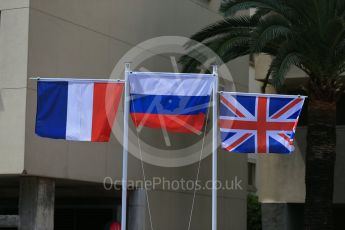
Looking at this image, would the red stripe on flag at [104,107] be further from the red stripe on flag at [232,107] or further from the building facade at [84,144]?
the building facade at [84,144]

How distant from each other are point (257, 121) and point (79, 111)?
331 centimetres

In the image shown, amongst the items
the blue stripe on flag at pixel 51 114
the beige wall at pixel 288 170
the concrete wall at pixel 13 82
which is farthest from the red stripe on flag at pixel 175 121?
the beige wall at pixel 288 170

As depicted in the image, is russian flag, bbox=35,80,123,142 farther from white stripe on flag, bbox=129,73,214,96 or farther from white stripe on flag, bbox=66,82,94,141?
white stripe on flag, bbox=129,73,214,96

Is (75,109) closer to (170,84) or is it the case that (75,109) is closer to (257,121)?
(170,84)

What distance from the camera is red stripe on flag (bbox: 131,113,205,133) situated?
44.0ft

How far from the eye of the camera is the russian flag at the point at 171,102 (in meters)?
13.4

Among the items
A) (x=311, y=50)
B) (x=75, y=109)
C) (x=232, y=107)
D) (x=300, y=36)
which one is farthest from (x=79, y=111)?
(x=311, y=50)

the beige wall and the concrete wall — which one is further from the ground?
the concrete wall

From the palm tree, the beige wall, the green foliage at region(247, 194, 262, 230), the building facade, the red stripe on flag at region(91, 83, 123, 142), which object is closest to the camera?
the red stripe on flag at region(91, 83, 123, 142)

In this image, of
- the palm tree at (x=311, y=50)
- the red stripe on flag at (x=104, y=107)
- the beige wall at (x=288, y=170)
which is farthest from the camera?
the beige wall at (x=288, y=170)

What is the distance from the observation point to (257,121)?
13.8 m

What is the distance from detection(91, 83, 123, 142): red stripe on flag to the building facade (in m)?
4.84

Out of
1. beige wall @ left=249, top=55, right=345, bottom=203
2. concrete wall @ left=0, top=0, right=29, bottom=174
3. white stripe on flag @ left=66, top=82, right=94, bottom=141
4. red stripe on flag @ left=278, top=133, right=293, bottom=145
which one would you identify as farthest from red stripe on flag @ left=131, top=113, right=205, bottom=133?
beige wall @ left=249, top=55, right=345, bottom=203

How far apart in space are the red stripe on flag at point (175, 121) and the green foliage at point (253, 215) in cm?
2323
